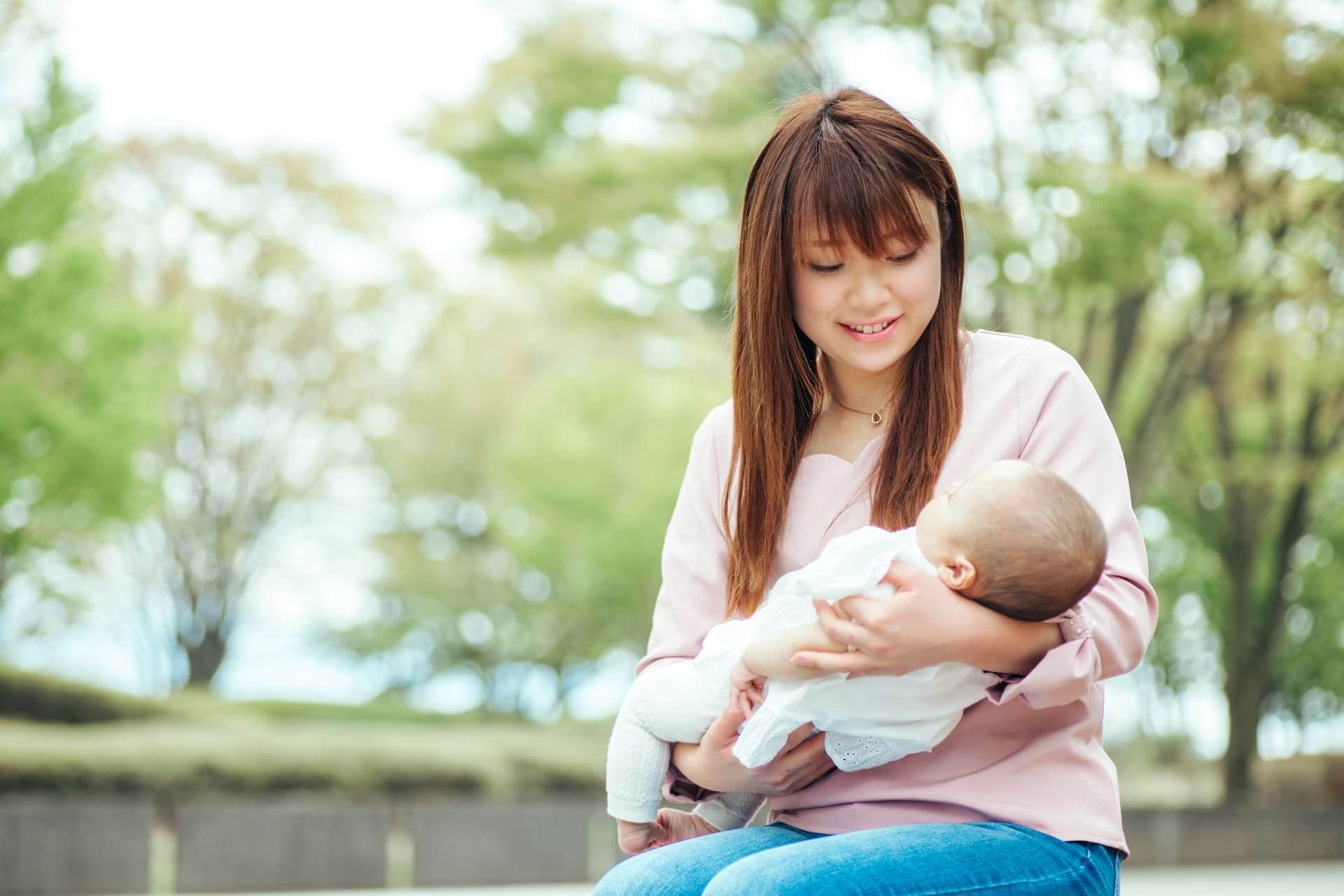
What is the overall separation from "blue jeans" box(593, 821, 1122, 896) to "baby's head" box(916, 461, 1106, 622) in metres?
0.30

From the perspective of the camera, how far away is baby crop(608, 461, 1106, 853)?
5.69 feet

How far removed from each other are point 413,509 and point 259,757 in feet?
41.4

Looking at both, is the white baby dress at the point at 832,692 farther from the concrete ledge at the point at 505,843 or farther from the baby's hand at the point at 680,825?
the concrete ledge at the point at 505,843

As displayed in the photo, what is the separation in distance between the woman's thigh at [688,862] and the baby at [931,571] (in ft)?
0.53

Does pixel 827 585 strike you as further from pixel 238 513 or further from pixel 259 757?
pixel 238 513

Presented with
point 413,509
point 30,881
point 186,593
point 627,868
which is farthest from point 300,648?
point 627,868

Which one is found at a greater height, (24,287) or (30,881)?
(24,287)

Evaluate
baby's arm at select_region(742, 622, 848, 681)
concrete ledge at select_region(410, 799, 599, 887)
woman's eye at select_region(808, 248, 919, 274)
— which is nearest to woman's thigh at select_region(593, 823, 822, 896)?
baby's arm at select_region(742, 622, 848, 681)

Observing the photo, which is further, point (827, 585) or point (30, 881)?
point (30, 881)

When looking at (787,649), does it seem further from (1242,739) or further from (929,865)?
(1242,739)

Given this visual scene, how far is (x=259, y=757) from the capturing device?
9.75 m

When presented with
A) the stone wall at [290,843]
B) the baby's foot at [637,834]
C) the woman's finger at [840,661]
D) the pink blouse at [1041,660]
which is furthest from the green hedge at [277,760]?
the woman's finger at [840,661]

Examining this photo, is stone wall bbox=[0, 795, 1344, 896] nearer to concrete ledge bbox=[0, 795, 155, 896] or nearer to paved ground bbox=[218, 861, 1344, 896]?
concrete ledge bbox=[0, 795, 155, 896]

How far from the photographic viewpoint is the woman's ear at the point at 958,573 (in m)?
1.75
